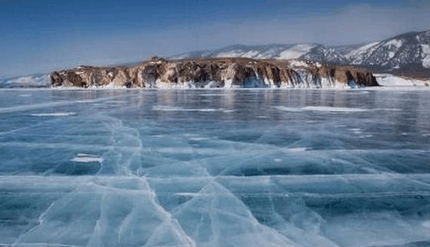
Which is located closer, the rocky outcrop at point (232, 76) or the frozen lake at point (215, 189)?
the frozen lake at point (215, 189)

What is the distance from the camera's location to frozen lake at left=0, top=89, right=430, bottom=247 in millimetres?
4584

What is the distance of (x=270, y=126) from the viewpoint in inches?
528

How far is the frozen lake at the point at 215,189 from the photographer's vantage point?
4.58 metres

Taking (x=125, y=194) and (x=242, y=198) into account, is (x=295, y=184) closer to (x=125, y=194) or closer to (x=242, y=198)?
(x=242, y=198)

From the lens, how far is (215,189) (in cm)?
623

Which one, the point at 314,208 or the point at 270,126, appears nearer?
the point at 314,208

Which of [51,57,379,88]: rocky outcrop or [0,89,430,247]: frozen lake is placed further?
[51,57,379,88]: rocky outcrop

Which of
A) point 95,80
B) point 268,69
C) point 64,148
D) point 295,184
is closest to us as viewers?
point 295,184

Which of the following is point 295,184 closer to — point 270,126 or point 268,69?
point 270,126

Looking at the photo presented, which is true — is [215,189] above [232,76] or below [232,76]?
below

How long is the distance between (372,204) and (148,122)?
10164 mm

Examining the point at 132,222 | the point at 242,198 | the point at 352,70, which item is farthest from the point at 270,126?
the point at 352,70

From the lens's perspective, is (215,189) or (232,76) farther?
(232,76)

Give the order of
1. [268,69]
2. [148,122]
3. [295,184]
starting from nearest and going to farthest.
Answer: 1. [295,184]
2. [148,122]
3. [268,69]
